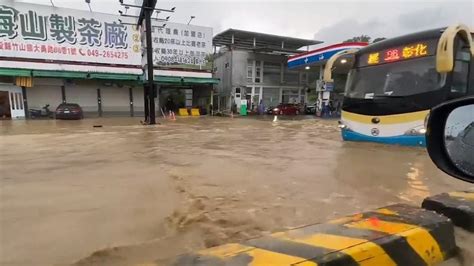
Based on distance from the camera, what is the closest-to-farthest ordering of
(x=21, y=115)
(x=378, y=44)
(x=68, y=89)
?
(x=378, y=44) → (x=21, y=115) → (x=68, y=89)

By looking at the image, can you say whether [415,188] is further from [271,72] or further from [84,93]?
[271,72]

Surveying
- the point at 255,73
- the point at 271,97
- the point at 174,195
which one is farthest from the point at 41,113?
the point at 174,195

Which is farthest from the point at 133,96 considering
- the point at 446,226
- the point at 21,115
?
the point at 446,226

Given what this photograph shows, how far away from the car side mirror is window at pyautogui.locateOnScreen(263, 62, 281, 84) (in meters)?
31.6

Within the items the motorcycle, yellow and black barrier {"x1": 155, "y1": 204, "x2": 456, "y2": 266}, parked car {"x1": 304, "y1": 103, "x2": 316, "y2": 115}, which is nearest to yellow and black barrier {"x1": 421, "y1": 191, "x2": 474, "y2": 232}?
yellow and black barrier {"x1": 155, "y1": 204, "x2": 456, "y2": 266}

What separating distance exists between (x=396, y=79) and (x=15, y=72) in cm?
2508

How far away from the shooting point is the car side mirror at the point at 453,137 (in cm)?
134

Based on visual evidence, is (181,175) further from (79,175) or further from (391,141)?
(391,141)

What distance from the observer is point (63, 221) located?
345 centimetres

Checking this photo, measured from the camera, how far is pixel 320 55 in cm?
2509

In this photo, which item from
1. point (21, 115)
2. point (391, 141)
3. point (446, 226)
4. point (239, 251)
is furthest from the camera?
point (21, 115)

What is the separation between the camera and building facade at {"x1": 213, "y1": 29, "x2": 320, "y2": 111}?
31.1 metres

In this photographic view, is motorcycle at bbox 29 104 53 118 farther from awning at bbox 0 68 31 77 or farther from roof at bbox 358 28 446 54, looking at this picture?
roof at bbox 358 28 446 54

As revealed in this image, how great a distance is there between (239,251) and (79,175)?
4.58m
